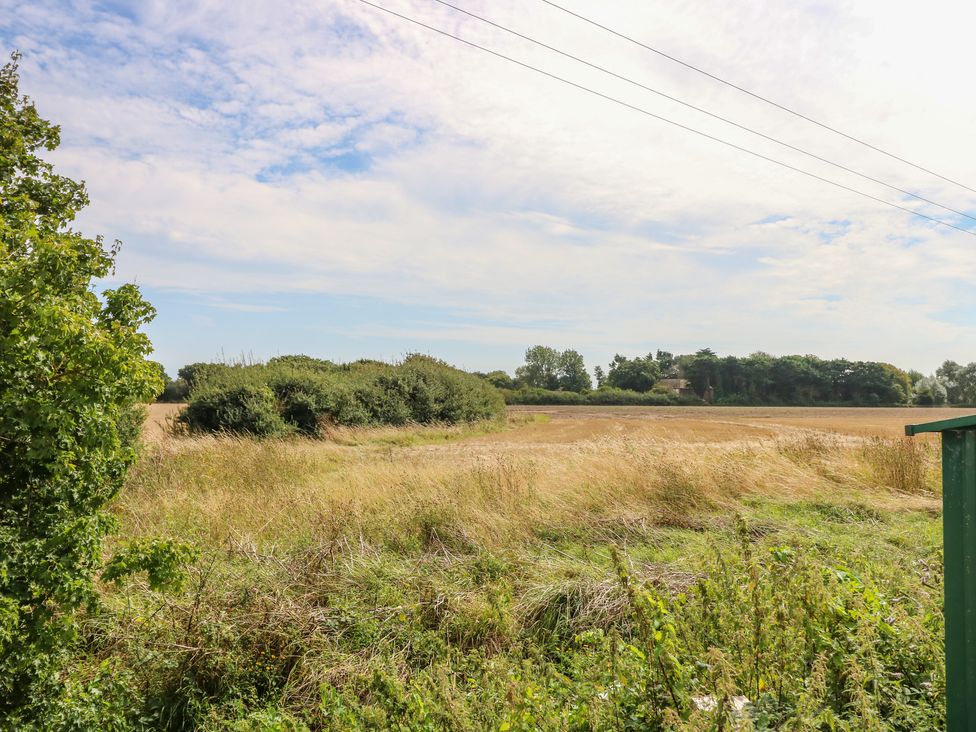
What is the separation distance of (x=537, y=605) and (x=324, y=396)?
20719mm

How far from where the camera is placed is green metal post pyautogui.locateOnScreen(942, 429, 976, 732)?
8.71 feet

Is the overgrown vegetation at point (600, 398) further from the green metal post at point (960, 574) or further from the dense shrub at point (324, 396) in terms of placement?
the green metal post at point (960, 574)

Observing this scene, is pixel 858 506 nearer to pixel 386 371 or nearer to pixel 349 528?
pixel 349 528

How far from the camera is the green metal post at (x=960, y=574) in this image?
2.66 meters

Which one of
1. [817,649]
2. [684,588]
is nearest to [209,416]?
[684,588]

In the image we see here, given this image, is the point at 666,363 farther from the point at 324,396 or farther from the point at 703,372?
the point at 324,396

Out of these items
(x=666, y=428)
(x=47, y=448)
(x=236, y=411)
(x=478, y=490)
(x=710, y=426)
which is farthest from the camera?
(x=710, y=426)

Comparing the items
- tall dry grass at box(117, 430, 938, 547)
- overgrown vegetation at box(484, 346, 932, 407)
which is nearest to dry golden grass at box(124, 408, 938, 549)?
tall dry grass at box(117, 430, 938, 547)

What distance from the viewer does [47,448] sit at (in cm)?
390

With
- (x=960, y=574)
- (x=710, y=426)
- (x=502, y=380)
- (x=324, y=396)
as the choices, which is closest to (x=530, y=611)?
(x=960, y=574)

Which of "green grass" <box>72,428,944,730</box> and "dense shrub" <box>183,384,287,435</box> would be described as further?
"dense shrub" <box>183,384,287,435</box>

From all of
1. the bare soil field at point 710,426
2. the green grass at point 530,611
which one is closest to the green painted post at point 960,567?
the green grass at point 530,611

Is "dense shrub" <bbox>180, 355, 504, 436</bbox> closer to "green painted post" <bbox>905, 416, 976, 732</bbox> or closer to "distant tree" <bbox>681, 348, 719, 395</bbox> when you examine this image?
"green painted post" <bbox>905, 416, 976, 732</bbox>

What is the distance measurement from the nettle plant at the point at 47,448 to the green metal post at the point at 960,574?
4626 mm
